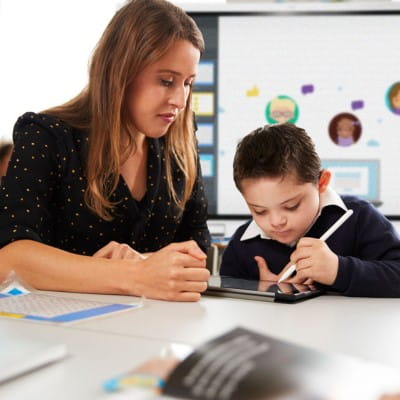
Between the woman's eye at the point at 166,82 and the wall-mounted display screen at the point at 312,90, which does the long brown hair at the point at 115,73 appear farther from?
the wall-mounted display screen at the point at 312,90

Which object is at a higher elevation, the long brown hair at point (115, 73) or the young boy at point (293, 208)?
the long brown hair at point (115, 73)

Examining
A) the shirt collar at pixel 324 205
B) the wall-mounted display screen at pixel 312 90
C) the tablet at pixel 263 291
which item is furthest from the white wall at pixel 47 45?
the tablet at pixel 263 291

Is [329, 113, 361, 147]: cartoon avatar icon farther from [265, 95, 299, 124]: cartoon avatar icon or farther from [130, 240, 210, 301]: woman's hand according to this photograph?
[130, 240, 210, 301]: woman's hand

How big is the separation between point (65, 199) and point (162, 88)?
1.06 ft

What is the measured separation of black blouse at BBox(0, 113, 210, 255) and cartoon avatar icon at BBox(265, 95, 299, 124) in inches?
32.7

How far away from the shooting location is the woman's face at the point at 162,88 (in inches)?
50.8

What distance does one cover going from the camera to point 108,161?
4.33 ft

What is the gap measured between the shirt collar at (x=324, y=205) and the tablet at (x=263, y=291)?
22cm

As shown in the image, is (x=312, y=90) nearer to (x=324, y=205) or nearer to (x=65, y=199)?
(x=324, y=205)

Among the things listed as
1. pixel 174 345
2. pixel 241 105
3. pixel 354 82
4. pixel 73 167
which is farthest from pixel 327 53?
pixel 174 345

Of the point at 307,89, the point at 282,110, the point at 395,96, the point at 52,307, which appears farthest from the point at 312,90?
the point at 52,307

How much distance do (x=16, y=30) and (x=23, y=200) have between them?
1692 millimetres

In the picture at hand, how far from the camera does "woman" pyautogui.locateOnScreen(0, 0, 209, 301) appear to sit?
46.5 inches

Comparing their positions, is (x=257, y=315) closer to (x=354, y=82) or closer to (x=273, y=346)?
(x=273, y=346)
